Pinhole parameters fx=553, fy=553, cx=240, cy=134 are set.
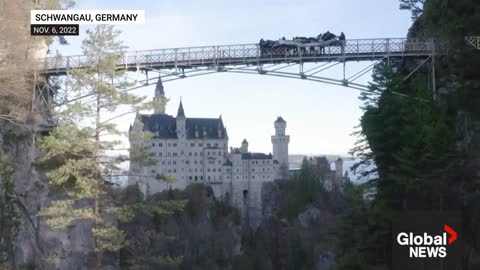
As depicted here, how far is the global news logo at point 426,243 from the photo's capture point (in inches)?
486

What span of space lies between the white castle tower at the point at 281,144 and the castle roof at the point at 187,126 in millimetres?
9020

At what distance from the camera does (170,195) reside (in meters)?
56.6

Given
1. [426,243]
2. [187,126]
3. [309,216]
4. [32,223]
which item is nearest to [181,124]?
[187,126]

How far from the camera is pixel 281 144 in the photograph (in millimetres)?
80562

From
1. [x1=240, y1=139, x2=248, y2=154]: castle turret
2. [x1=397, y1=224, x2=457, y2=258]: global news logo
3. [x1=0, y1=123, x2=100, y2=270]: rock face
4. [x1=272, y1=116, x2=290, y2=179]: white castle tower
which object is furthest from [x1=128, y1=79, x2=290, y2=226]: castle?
[x1=397, y1=224, x2=457, y2=258]: global news logo

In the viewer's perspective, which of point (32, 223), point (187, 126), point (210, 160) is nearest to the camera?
point (32, 223)

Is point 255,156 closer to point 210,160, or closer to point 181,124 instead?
point 210,160

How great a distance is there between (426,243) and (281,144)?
68331 mm

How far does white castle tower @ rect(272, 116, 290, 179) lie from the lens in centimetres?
7794

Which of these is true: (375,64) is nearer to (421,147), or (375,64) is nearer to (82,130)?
(421,147)

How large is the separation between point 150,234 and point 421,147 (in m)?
9.77

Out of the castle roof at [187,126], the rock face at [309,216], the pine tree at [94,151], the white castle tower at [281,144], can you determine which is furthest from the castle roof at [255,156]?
the pine tree at [94,151]

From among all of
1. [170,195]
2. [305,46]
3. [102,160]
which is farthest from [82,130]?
[170,195]

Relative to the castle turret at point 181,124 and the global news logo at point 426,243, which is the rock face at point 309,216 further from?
the global news logo at point 426,243
